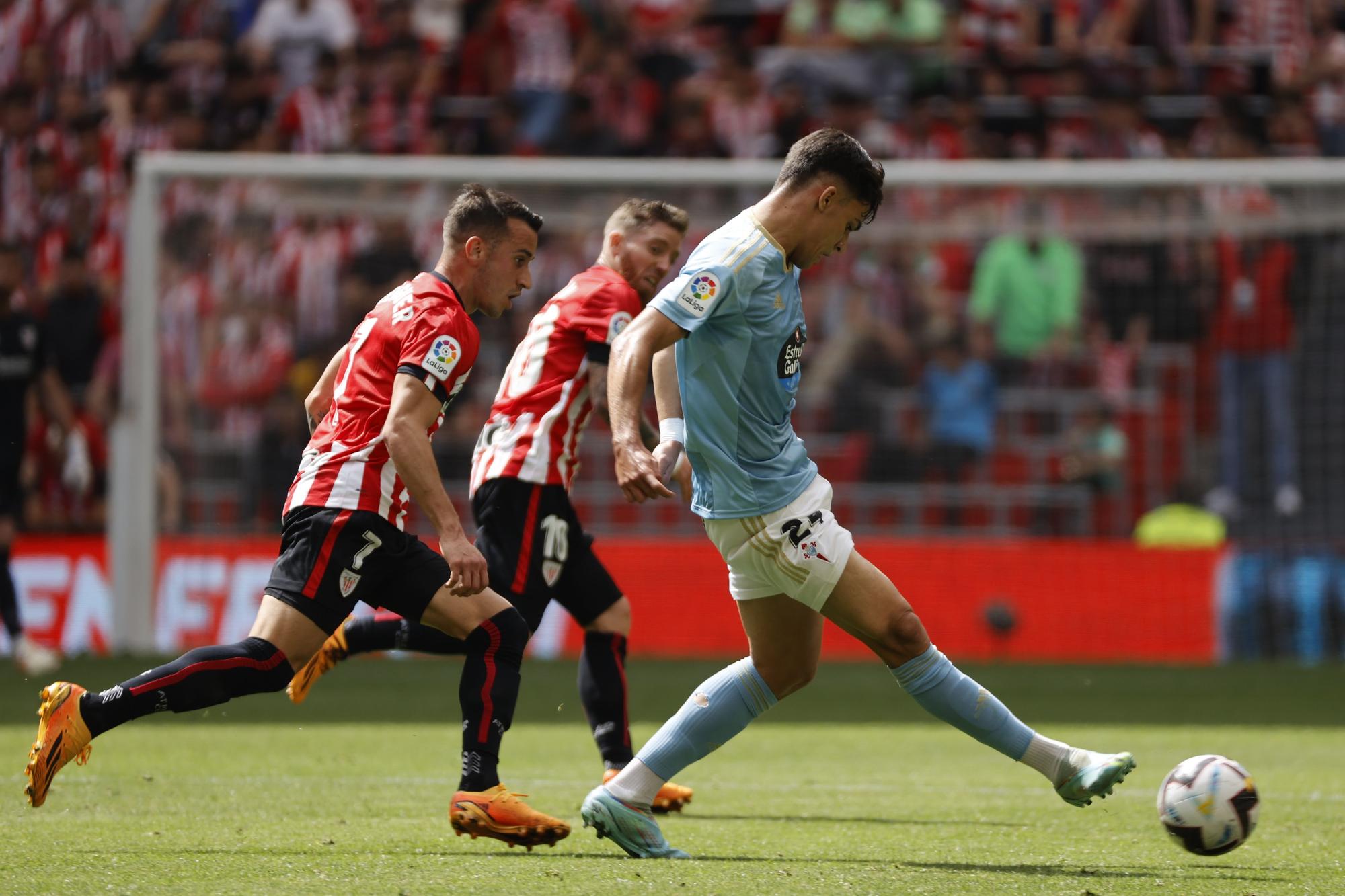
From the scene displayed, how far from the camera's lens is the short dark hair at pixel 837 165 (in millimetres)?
5352

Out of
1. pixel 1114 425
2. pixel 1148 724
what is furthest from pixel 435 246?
pixel 1148 724

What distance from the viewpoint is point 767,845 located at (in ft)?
18.6

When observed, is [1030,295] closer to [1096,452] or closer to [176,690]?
[1096,452]

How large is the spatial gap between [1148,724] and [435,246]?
7.22 m

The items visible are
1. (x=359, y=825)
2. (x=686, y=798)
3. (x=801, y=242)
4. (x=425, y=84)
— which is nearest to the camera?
(x=801, y=242)

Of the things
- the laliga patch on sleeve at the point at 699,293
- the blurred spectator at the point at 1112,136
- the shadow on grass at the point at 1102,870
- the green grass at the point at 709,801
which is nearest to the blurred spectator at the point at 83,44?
the green grass at the point at 709,801

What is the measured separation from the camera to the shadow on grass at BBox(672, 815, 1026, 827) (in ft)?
20.6

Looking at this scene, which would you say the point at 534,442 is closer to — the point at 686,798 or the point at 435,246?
the point at 686,798

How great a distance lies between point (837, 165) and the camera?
5.35 meters

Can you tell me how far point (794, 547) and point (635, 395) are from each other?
0.73m

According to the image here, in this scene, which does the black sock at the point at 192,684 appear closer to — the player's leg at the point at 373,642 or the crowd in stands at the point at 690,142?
the player's leg at the point at 373,642

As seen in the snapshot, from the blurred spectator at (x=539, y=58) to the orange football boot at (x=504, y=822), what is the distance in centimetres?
1264

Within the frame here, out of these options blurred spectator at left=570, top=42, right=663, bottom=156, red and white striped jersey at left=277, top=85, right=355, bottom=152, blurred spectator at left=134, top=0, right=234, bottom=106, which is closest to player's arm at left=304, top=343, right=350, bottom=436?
blurred spectator at left=570, top=42, right=663, bottom=156

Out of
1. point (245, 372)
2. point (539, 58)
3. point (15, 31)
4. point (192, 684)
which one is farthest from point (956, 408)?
point (15, 31)
